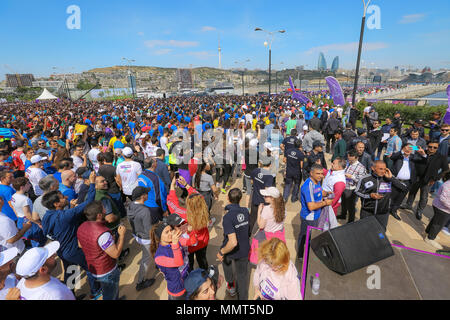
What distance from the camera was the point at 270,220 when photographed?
3115 millimetres

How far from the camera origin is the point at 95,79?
12938cm

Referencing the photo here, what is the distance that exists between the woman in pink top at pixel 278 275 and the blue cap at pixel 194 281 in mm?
598

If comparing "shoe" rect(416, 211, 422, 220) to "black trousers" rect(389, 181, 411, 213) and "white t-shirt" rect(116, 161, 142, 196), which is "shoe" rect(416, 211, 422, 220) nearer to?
"black trousers" rect(389, 181, 411, 213)

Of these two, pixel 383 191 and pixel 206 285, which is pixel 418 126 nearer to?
pixel 383 191

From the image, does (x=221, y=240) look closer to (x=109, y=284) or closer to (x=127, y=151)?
(x=109, y=284)

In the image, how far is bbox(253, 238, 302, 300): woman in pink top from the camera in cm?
203

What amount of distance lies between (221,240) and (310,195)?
2.31 meters

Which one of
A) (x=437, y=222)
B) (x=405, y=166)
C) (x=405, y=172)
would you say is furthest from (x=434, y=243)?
(x=405, y=166)

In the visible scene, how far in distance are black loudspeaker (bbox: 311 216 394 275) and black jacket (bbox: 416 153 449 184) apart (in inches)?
143

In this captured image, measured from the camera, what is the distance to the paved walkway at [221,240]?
3579mm

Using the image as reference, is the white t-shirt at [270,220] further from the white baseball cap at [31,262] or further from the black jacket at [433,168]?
the black jacket at [433,168]
